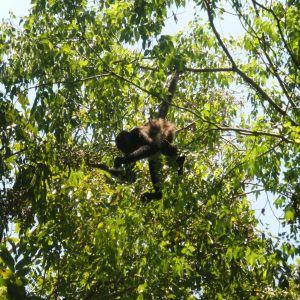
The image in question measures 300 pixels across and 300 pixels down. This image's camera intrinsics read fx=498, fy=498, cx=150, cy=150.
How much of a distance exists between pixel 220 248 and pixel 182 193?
96cm

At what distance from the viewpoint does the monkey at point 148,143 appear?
798 centimetres

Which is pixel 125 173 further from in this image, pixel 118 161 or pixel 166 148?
pixel 166 148

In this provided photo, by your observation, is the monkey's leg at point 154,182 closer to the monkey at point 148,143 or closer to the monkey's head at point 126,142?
the monkey at point 148,143

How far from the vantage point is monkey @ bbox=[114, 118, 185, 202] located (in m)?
7.98

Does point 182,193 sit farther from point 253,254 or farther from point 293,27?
point 293,27

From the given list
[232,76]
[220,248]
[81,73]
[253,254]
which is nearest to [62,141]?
[81,73]

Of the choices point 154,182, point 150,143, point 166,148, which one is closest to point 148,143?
point 150,143

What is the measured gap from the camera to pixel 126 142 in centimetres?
845

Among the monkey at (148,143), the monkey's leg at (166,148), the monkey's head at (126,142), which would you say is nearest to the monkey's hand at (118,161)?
the monkey at (148,143)

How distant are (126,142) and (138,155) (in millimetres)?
329

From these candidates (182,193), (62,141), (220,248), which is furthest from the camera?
(62,141)

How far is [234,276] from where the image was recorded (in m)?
6.20

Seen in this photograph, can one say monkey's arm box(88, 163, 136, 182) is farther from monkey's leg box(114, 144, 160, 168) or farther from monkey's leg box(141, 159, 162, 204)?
monkey's leg box(114, 144, 160, 168)

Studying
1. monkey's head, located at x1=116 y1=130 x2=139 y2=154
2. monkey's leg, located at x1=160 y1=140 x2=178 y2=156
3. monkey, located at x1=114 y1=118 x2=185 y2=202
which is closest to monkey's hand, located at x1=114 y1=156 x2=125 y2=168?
monkey, located at x1=114 y1=118 x2=185 y2=202
